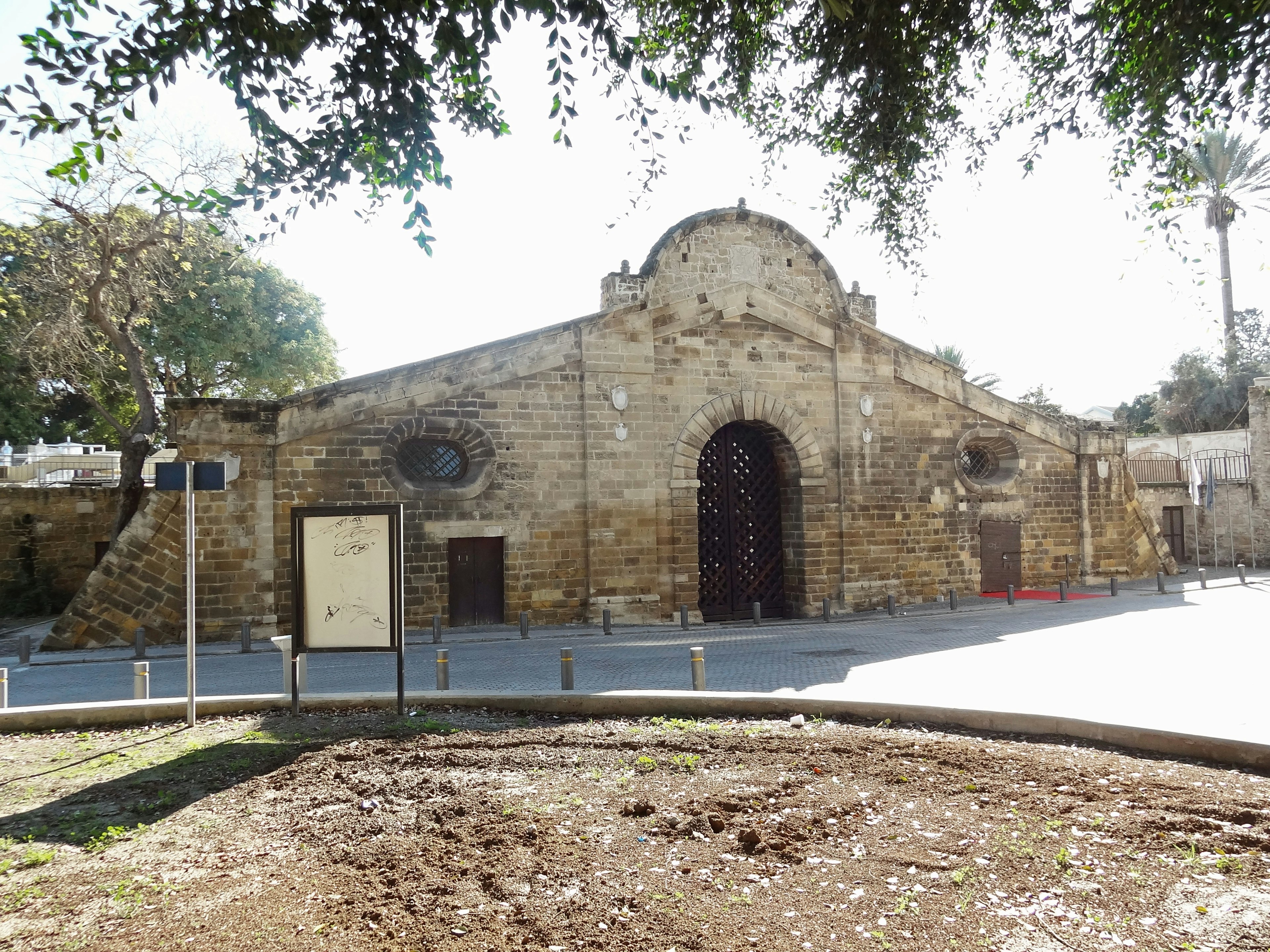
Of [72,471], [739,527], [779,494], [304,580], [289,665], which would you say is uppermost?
[72,471]

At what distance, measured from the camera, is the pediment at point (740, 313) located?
17.2 meters

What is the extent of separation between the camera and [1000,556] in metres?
20.1

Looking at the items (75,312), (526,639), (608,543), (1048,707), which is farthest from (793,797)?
(75,312)

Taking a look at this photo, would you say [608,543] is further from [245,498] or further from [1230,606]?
[1230,606]

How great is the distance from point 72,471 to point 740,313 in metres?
24.4

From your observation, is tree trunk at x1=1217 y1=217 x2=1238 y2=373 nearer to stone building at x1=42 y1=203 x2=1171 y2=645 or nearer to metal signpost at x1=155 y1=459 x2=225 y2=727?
stone building at x1=42 y1=203 x2=1171 y2=645

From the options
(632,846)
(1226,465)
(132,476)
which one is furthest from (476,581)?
(1226,465)

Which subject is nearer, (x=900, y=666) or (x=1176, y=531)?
(x=900, y=666)

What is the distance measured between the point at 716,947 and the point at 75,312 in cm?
2120

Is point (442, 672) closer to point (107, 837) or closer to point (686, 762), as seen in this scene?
point (686, 762)

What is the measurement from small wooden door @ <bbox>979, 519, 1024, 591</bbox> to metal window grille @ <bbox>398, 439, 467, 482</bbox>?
41.4 feet

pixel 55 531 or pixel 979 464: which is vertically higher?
pixel 979 464

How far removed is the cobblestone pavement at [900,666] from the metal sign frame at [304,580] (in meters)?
1.79

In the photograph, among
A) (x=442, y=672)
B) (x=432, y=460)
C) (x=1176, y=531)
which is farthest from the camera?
(x=1176, y=531)
